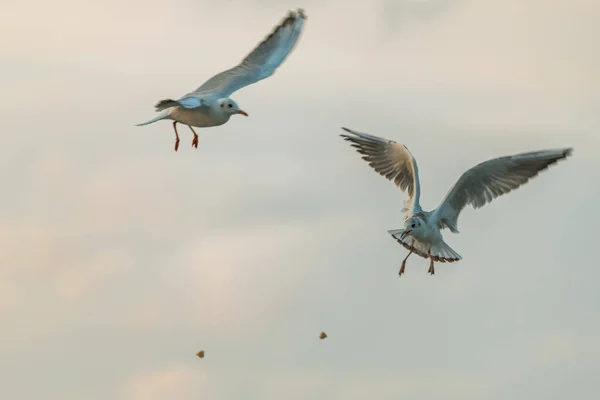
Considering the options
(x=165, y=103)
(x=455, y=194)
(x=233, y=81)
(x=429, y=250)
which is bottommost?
(x=429, y=250)

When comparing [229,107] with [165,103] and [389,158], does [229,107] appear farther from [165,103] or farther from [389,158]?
[389,158]

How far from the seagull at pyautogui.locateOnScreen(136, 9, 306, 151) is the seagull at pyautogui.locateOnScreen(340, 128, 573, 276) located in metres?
3.25

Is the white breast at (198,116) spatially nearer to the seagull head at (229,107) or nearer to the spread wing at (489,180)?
the seagull head at (229,107)

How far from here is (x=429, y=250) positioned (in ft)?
86.9

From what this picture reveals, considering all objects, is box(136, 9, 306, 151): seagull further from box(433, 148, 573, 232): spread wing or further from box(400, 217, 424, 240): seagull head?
box(433, 148, 573, 232): spread wing

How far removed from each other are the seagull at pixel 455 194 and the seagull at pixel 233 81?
3246mm

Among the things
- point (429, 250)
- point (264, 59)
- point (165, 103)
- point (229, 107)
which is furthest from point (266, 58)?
point (165, 103)

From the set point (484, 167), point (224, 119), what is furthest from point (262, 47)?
point (484, 167)

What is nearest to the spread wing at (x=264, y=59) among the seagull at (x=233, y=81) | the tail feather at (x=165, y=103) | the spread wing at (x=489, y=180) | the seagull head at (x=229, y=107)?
the seagull at (x=233, y=81)

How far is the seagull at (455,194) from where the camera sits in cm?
2611

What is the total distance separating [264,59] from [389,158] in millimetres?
3610

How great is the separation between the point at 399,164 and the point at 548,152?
139 inches

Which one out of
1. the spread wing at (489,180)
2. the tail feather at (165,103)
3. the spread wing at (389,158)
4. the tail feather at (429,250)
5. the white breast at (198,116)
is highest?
the spread wing at (389,158)

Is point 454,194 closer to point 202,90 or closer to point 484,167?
point 484,167
